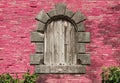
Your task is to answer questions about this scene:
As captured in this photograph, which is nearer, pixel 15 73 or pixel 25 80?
pixel 25 80

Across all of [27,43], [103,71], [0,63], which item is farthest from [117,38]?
[0,63]

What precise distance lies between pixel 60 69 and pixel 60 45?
75 centimetres

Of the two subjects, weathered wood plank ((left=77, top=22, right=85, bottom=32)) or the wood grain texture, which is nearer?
weathered wood plank ((left=77, top=22, right=85, bottom=32))

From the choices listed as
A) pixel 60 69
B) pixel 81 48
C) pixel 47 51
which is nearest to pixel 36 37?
pixel 47 51

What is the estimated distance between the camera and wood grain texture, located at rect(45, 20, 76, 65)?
35.2 feet

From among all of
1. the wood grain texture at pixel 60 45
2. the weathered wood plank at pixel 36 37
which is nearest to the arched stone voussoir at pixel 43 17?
the wood grain texture at pixel 60 45

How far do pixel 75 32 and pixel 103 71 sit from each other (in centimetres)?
150

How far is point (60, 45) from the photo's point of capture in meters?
10.8

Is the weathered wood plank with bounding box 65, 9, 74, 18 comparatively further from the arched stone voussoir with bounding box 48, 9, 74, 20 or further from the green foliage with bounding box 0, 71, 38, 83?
the green foliage with bounding box 0, 71, 38, 83

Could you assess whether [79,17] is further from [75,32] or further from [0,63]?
[0,63]

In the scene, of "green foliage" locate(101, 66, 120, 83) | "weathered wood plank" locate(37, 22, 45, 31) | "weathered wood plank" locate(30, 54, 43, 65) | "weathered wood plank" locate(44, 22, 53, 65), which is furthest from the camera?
"weathered wood plank" locate(44, 22, 53, 65)

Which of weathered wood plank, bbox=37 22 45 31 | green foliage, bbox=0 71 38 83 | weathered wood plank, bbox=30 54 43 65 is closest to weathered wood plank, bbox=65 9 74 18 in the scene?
weathered wood plank, bbox=37 22 45 31

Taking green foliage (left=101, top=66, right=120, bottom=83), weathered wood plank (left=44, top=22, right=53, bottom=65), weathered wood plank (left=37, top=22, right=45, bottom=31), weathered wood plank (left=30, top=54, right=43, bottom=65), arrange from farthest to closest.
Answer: weathered wood plank (left=44, top=22, right=53, bottom=65)
weathered wood plank (left=37, top=22, right=45, bottom=31)
weathered wood plank (left=30, top=54, right=43, bottom=65)
green foliage (left=101, top=66, right=120, bottom=83)

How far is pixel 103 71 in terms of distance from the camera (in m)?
10.2
